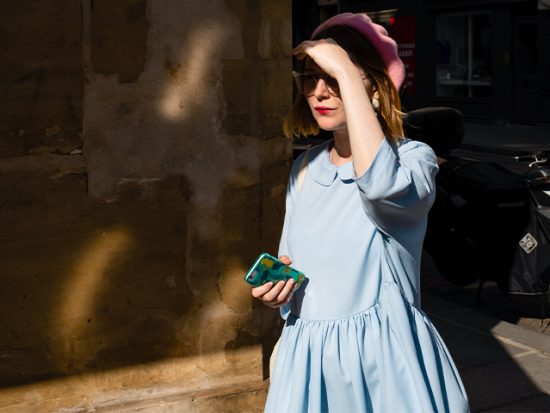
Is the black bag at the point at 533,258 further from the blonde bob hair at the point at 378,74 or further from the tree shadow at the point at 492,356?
the blonde bob hair at the point at 378,74

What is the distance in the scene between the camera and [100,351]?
3.75 m

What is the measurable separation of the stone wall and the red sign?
75.4ft

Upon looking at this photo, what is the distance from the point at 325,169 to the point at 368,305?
0.38 m

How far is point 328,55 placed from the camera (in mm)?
2352

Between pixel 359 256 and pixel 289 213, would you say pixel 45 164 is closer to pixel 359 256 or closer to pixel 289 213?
pixel 289 213

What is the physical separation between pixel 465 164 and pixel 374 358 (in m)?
4.49

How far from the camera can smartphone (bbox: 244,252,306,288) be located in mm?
2332

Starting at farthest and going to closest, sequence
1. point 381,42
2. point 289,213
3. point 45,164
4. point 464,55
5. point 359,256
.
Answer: point 464,55, point 45,164, point 289,213, point 381,42, point 359,256

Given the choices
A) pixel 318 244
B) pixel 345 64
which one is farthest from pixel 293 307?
pixel 345 64

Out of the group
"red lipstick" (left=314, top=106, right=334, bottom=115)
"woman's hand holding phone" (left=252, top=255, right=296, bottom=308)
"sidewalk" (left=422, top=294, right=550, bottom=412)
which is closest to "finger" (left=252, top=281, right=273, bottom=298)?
"woman's hand holding phone" (left=252, top=255, right=296, bottom=308)

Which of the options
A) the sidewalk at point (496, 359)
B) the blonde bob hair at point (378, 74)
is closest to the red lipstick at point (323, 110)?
the blonde bob hair at point (378, 74)

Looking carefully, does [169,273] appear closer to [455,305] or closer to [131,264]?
[131,264]

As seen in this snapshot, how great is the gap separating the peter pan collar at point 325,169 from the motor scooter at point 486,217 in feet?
11.8

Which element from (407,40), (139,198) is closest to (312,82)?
(139,198)
